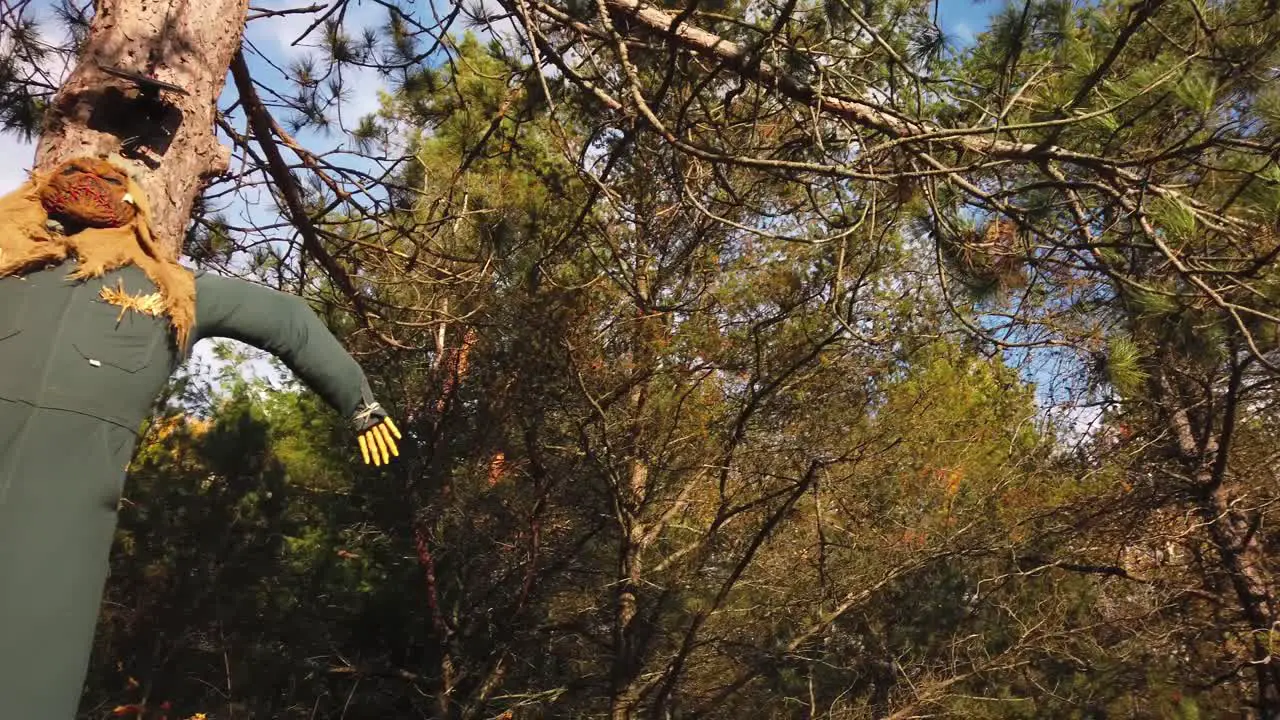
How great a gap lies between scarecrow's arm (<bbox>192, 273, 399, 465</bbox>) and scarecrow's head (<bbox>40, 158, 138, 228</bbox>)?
199 mm

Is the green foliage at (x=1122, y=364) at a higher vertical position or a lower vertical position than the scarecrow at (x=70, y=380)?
higher

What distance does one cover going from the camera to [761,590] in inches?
267

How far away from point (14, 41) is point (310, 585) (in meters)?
5.97

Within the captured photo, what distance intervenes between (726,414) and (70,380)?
188 inches

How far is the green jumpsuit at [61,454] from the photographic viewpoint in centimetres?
155

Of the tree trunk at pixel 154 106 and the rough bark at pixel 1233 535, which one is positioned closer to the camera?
the tree trunk at pixel 154 106

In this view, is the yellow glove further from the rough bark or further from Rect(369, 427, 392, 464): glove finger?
the rough bark

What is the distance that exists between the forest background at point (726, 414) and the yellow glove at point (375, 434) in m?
1.29

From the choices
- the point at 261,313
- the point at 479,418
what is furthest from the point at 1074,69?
the point at 479,418

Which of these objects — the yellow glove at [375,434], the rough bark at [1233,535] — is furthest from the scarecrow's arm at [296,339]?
the rough bark at [1233,535]

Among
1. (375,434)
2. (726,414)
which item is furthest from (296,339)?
(726,414)

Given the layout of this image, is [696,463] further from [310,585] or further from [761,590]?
[310,585]

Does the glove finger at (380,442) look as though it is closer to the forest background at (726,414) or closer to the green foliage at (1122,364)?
the forest background at (726,414)

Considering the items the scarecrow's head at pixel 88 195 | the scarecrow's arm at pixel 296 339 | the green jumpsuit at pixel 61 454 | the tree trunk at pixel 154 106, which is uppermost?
the tree trunk at pixel 154 106
